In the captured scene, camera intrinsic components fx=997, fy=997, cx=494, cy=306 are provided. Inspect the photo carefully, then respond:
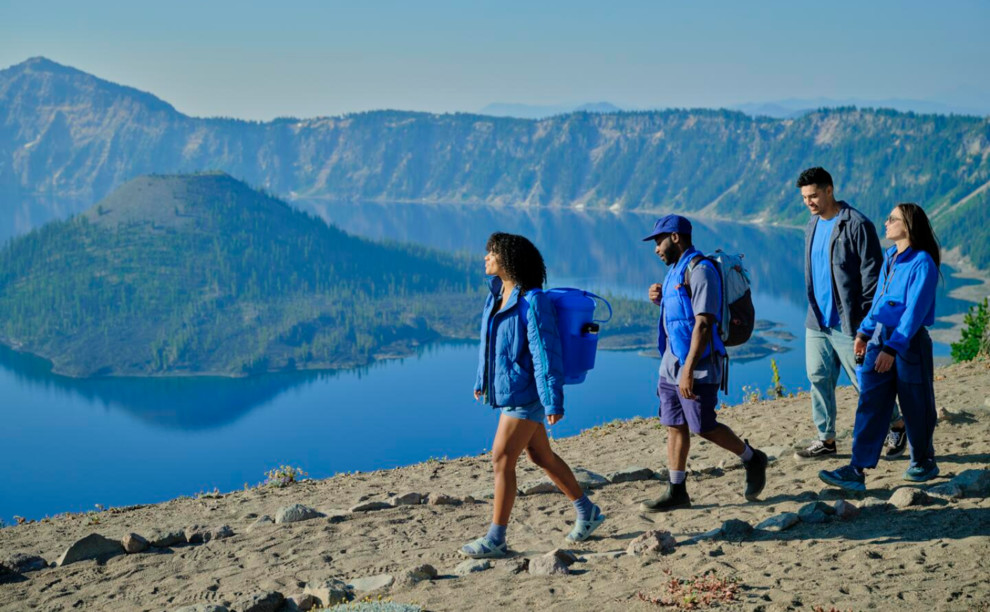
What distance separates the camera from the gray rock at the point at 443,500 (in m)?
10.4

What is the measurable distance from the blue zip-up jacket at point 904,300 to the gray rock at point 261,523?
5.96m

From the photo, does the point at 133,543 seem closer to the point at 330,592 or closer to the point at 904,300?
the point at 330,592

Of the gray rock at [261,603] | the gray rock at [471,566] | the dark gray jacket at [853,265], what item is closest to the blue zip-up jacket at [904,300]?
the dark gray jacket at [853,265]

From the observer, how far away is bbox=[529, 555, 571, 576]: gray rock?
7438mm

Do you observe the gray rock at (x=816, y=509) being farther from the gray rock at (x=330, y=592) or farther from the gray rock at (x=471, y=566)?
the gray rock at (x=330, y=592)

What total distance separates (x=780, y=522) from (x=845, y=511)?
0.59 metres

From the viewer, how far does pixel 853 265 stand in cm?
914

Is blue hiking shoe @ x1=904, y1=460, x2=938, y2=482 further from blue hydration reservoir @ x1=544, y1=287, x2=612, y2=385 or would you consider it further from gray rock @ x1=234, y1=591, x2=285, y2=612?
gray rock @ x1=234, y1=591, x2=285, y2=612

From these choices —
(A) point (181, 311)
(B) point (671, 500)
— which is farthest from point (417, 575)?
(A) point (181, 311)

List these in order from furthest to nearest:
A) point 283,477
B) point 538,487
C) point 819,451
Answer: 1. point 283,477
2. point 538,487
3. point 819,451

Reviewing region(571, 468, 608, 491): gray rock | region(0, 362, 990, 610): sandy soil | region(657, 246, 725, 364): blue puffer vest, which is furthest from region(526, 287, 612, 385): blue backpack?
region(571, 468, 608, 491): gray rock

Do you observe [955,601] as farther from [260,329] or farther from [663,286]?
[260,329]

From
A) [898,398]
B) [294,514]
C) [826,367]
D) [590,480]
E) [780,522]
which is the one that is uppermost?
[826,367]

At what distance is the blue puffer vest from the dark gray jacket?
1547mm
